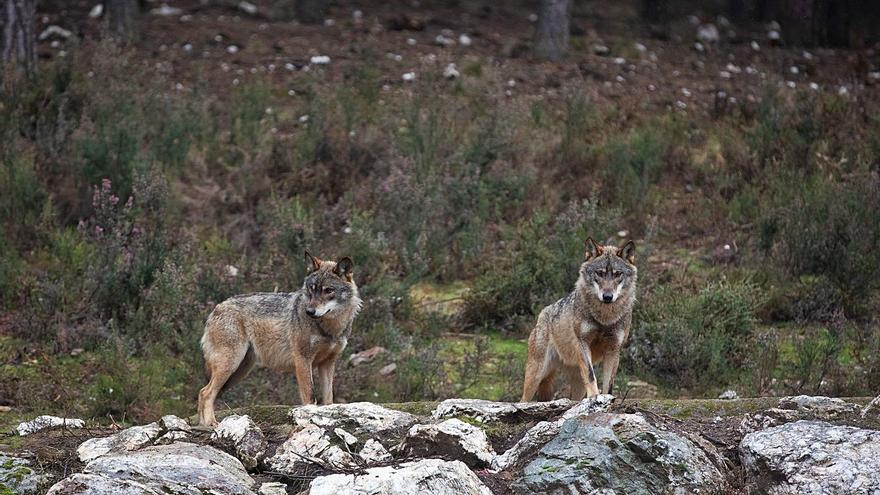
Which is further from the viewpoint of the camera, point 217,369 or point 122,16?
point 122,16

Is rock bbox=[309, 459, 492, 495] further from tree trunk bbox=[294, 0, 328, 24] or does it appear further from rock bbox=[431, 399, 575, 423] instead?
tree trunk bbox=[294, 0, 328, 24]

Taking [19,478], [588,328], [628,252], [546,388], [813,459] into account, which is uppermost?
[628,252]

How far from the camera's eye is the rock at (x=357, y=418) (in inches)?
273

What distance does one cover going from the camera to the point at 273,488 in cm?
627

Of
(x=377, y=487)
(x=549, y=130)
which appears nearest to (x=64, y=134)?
(x=549, y=130)

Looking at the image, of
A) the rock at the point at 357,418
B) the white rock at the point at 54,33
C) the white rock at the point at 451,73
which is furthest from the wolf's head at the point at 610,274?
the white rock at the point at 54,33

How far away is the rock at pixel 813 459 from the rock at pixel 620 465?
26 centimetres

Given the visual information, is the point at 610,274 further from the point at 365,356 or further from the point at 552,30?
the point at 552,30

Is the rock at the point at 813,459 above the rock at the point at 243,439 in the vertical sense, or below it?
above

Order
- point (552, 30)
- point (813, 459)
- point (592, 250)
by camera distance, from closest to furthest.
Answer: point (813, 459)
point (592, 250)
point (552, 30)

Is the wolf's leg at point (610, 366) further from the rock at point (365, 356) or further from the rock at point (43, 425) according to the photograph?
the rock at point (43, 425)

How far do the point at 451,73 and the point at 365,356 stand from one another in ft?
28.3

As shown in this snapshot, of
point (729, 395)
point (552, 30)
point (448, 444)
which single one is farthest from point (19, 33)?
point (448, 444)

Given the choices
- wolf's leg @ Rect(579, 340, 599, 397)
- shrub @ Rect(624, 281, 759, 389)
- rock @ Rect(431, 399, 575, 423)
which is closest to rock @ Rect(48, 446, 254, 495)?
rock @ Rect(431, 399, 575, 423)
